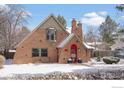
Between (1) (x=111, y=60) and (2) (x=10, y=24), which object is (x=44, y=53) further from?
(1) (x=111, y=60)

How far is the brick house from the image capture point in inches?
383

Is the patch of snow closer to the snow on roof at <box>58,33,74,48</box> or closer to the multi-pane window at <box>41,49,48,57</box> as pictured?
the multi-pane window at <box>41,49,48,57</box>

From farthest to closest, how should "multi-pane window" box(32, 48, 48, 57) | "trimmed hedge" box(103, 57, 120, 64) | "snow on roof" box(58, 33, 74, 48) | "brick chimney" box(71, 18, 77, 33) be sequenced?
"snow on roof" box(58, 33, 74, 48), "multi-pane window" box(32, 48, 48, 57), "trimmed hedge" box(103, 57, 120, 64), "brick chimney" box(71, 18, 77, 33)

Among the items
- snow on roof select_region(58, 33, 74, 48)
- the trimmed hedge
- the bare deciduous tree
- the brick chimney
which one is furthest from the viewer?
snow on roof select_region(58, 33, 74, 48)

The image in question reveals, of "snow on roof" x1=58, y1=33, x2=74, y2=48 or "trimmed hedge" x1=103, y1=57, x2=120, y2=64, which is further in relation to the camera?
"snow on roof" x1=58, y1=33, x2=74, y2=48

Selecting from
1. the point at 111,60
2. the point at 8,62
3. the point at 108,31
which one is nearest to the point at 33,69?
the point at 8,62

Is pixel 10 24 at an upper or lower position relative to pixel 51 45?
upper

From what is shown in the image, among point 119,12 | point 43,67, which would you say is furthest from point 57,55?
point 119,12

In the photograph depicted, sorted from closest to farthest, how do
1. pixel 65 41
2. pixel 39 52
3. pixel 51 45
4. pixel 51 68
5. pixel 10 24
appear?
pixel 10 24 < pixel 51 68 < pixel 39 52 < pixel 51 45 < pixel 65 41

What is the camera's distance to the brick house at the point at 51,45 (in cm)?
973

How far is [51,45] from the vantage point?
10.0m

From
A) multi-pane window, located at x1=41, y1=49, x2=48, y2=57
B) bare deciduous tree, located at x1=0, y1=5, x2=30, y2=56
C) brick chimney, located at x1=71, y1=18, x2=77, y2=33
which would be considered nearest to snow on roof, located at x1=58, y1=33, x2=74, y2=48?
brick chimney, located at x1=71, y1=18, x2=77, y2=33

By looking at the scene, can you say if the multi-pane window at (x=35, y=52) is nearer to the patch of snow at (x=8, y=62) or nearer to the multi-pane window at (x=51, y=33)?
the multi-pane window at (x=51, y=33)
